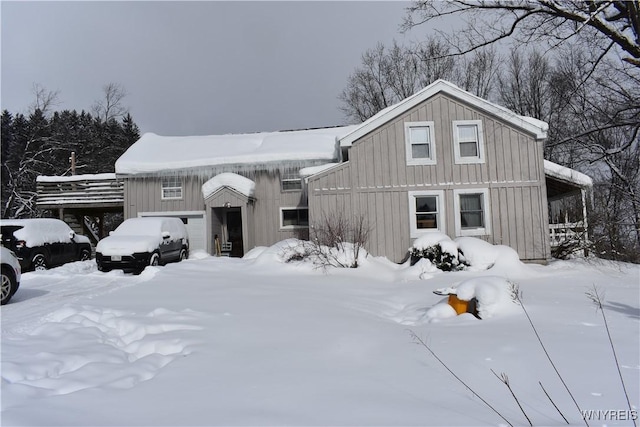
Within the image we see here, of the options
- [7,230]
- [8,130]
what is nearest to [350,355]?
[7,230]

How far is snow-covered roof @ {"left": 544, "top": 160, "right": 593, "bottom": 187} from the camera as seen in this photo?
12.9 meters

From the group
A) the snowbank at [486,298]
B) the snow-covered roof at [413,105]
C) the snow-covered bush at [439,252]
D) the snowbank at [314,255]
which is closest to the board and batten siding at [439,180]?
the snow-covered roof at [413,105]

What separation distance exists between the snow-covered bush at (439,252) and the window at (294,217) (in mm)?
6550

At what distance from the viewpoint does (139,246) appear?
1094cm

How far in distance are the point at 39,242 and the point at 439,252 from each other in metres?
12.3

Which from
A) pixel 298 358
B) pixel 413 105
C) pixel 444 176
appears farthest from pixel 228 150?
pixel 298 358

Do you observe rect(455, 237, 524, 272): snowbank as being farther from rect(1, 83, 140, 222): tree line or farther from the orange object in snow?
rect(1, 83, 140, 222): tree line

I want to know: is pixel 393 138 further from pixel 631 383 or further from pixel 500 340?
pixel 631 383

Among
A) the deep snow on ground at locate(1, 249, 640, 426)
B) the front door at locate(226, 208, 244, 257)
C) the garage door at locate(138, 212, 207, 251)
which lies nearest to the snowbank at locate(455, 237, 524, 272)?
the deep snow on ground at locate(1, 249, 640, 426)

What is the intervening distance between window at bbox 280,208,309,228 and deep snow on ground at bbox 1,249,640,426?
9.84 metres

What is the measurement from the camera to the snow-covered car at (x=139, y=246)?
1088cm

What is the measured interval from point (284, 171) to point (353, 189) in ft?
17.0

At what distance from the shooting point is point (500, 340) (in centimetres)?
410

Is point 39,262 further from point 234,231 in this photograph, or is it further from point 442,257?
point 442,257
